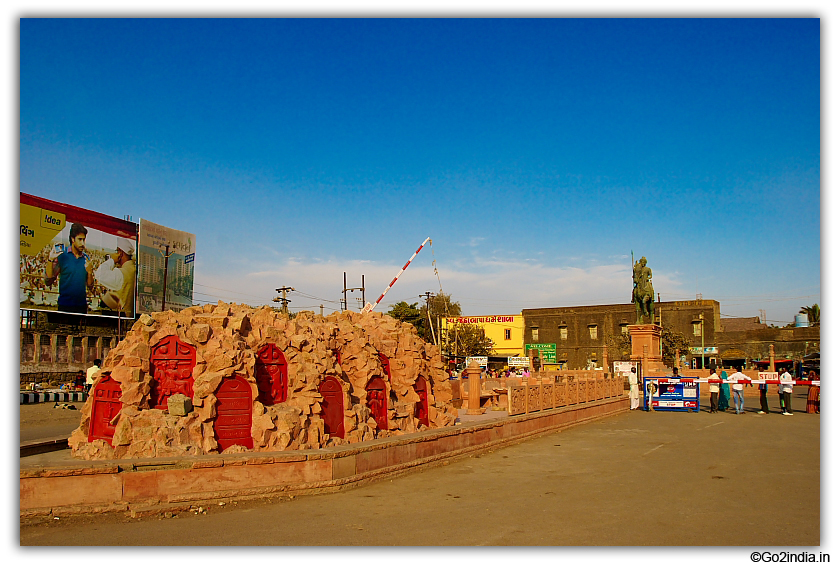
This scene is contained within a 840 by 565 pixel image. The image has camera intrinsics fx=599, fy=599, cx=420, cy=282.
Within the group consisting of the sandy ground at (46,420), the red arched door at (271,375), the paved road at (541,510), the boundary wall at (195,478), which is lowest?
the sandy ground at (46,420)

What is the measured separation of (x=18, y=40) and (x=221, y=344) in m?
4.77

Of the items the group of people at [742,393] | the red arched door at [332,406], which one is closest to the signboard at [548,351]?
the group of people at [742,393]

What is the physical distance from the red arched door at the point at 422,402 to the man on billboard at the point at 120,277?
1337 inches

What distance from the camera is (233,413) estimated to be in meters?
8.67

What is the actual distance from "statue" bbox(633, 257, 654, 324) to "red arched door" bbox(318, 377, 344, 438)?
26198mm

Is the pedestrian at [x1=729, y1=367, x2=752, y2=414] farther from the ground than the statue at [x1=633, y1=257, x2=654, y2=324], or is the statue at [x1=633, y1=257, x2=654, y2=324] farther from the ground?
the statue at [x1=633, y1=257, x2=654, y2=324]

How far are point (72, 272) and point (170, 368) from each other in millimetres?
34475

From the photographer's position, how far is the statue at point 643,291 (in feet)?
108

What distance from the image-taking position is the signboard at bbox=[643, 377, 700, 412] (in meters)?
21.4

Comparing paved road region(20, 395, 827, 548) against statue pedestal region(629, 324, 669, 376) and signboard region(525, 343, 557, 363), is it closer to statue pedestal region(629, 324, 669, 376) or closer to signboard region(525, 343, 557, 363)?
statue pedestal region(629, 324, 669, 376)

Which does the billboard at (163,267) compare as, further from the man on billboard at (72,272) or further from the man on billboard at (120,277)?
the man on billboard at (72,272)

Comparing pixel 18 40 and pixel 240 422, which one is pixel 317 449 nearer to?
pixel 240 422

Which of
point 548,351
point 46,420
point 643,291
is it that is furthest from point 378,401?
point 548,351

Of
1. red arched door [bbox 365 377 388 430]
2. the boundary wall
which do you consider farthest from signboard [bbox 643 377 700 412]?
the boundary wall
